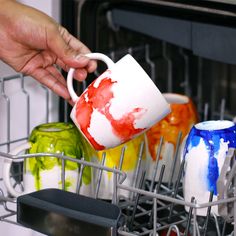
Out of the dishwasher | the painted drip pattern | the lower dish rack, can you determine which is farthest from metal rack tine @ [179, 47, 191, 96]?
the painted drip pattern

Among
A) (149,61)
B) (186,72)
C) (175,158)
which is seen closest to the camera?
(175,158)

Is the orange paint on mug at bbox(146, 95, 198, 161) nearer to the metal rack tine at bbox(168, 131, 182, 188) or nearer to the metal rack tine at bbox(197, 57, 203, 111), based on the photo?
the metal rack tine at bbox(168, 131, 182, 188)

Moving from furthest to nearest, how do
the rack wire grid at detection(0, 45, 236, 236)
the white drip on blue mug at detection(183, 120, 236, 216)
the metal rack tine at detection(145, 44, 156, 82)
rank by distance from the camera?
the metal rack tine at detection(145, 44, 156, 82)
the white drip on blue mug at detection(183, 120, 236, 216)
the rack wire grid at detection(0, 45, 236, 236)

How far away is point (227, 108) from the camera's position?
5.01ft

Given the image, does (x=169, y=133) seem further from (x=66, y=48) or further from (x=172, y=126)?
(x=66, y=48)

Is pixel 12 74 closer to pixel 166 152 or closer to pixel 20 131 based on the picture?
pixel 20 131

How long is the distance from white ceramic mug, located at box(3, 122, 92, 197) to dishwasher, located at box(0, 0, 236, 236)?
0.11 feet

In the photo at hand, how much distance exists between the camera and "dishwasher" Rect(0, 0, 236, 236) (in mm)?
962

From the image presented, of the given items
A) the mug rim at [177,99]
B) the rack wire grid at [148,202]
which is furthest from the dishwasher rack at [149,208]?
the mug rim at [177,99]

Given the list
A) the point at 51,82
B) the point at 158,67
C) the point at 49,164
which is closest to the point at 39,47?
the point at 51,82

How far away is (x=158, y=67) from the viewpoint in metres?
1.43

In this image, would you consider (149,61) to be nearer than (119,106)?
No

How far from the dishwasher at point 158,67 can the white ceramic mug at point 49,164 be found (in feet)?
0.11

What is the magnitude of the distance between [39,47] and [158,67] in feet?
1.34
